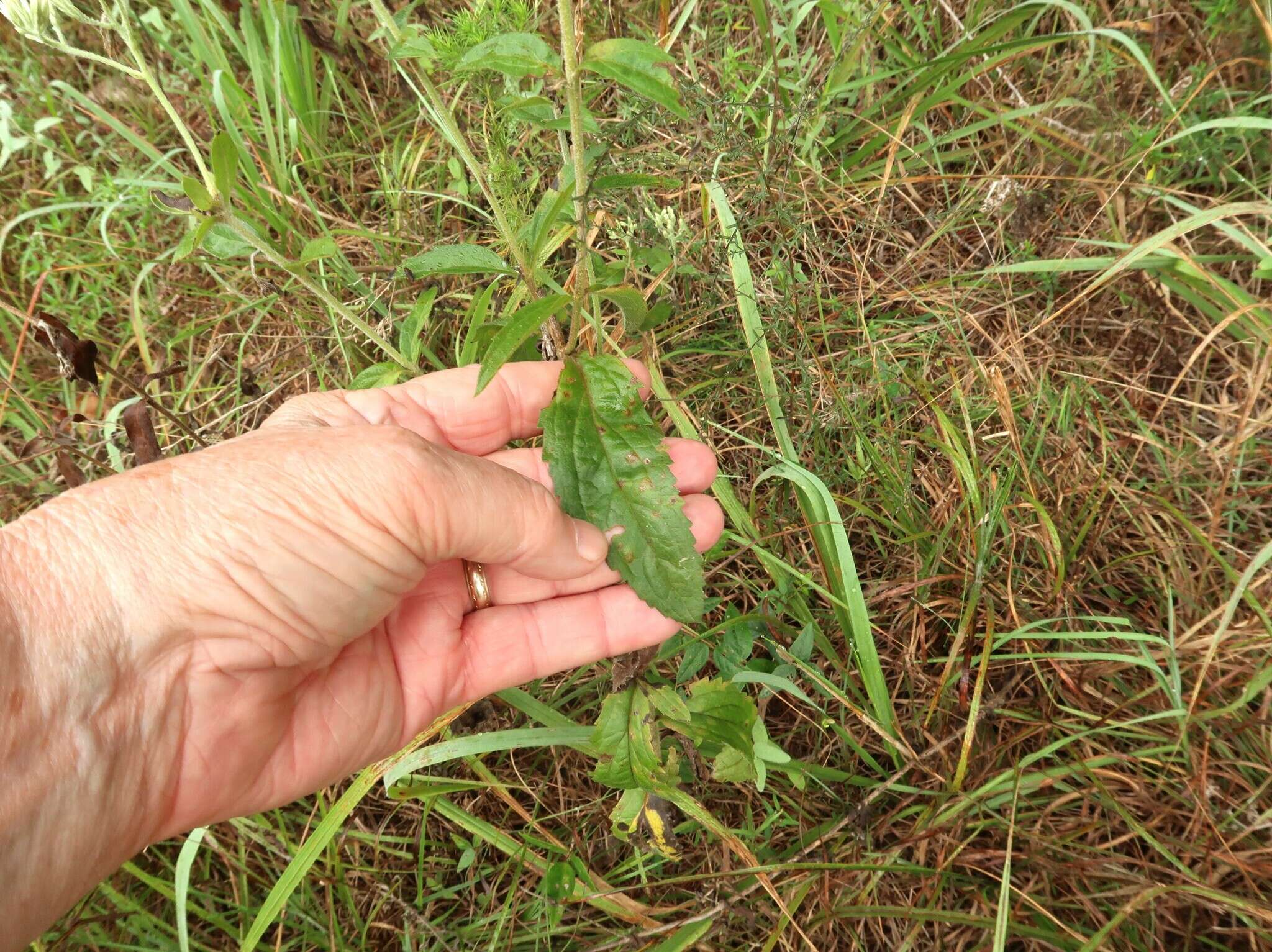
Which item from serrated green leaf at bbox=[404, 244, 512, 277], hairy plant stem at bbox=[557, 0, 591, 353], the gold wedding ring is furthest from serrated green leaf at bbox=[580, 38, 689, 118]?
the gold wedding ring

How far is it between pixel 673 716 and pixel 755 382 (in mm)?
1164

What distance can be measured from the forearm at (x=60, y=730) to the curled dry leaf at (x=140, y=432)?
40cm

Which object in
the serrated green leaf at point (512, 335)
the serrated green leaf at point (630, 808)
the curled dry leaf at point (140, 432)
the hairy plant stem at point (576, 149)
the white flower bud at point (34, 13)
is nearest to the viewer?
the hairy plant stem at point (576, 149)

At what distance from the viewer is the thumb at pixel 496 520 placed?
1.81 meters

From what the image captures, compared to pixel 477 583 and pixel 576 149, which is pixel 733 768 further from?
pixel 576 149

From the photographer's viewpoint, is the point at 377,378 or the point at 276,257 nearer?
the point at 276,257

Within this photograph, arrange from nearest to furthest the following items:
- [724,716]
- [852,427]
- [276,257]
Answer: [276,257] → [724,716] → [852,427]

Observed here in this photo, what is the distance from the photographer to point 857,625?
203 cm

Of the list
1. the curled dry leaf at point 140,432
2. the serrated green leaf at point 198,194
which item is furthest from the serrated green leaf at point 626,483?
the curled dry leaf at point 140,432

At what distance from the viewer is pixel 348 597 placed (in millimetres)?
1839

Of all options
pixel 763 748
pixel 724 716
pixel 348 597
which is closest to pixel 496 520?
pixel 348 597

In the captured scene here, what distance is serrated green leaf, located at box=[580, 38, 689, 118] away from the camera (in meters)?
1.50

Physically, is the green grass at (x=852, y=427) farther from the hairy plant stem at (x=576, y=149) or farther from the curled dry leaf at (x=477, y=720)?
the hairy plant stem at (x=576, y=149)

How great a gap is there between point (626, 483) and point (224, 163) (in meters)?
1.02
